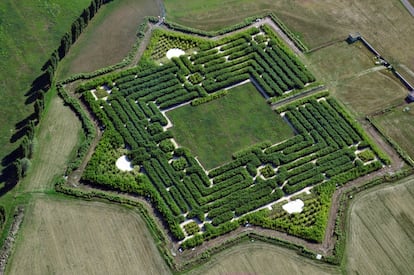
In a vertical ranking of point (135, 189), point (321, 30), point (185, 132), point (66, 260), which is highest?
point (321, 30)

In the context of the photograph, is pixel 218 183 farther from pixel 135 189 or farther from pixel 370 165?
pixel 370 165

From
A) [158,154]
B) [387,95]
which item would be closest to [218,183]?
[158,154]

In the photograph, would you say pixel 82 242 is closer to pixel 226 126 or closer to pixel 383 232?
pixel 226 126

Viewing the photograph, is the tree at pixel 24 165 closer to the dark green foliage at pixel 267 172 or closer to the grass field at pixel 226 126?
the grass field at pixel 226 126

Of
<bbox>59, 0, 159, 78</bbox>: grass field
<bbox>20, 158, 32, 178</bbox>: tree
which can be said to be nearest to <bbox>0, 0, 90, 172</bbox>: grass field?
<bbox>59, 0, 159, 78</bbox>: grass field

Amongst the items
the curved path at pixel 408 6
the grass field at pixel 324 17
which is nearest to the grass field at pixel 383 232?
the grass field at pixel 324 17

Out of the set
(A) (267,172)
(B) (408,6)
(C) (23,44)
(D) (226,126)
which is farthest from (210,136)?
(B) (408,6)
